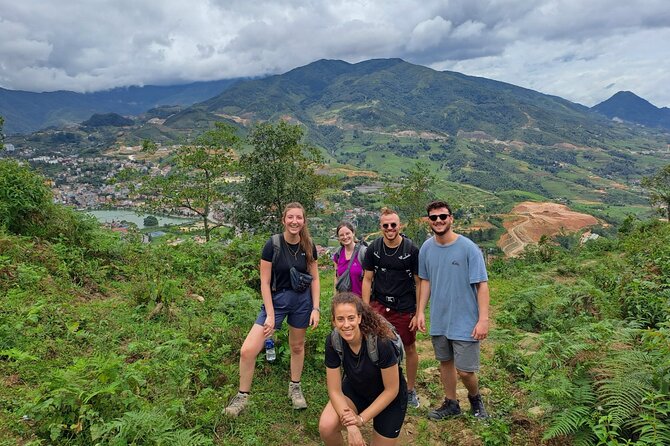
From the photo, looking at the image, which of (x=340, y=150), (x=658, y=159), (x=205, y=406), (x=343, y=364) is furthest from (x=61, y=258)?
(x=658, y=159)

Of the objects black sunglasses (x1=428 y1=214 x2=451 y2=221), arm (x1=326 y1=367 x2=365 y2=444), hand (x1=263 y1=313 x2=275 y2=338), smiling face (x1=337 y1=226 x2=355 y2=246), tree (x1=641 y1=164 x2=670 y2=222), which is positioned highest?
black sunglasses (x1=428 y1=214 x2=451 y2=221)

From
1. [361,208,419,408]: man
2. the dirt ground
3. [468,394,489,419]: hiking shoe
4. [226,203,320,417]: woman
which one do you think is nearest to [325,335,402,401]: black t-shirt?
[226,203,320,417]: woman

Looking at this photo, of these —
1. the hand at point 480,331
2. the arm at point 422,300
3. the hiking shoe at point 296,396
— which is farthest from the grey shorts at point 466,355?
the hiking shoe at point 296,396

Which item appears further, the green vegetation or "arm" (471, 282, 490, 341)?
"arm" (471, 282, 490, 341)

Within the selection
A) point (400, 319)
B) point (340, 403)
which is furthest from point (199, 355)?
point (400, 319)

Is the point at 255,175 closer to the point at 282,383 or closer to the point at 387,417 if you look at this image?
the point at 282,383

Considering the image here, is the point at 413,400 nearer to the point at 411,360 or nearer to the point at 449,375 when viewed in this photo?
the point at 411,360

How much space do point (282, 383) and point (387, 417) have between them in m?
2.00

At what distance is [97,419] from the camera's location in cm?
317

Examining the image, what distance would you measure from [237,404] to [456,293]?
2571 millimetres

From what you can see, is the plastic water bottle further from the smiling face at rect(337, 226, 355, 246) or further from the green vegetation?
the smiling face at rect(337, 226, 355, 246)

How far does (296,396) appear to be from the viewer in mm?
4445

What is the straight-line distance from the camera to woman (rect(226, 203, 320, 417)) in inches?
161

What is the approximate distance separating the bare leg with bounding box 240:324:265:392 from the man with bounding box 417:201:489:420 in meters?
1.86
